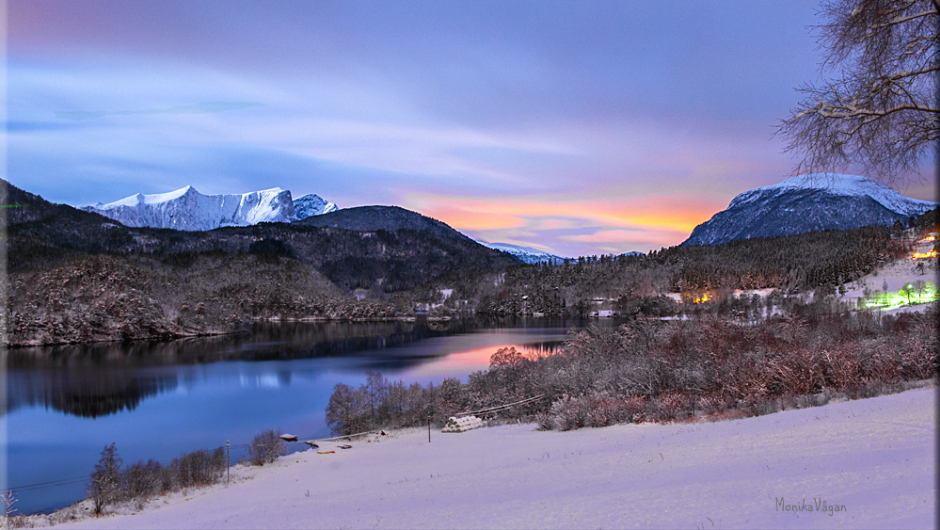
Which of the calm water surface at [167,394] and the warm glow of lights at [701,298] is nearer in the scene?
the calm water surface at [167,394]

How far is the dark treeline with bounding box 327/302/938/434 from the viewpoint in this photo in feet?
53.8

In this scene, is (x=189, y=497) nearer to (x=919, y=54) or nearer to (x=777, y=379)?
(x=777, y=379)

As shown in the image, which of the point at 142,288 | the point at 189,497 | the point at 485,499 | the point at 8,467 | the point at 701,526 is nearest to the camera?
the point at 701,526

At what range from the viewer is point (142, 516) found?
1720cm

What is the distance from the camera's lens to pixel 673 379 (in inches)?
949

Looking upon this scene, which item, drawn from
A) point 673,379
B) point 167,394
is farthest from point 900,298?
point 167,394

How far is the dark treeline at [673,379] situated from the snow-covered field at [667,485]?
2909 millimetres

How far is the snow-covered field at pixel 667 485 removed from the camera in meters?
5.66

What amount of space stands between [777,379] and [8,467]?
42.5m

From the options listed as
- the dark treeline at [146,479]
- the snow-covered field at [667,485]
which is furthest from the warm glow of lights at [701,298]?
the snow-covered field at [667,485]

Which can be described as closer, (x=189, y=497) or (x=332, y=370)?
(x=189, y=497)

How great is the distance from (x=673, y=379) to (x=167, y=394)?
55.1m

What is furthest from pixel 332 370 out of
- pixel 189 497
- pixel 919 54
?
pixel 919 54

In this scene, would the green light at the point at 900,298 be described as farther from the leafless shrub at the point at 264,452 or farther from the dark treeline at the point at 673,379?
the leafless shrub at the point at 264,452
